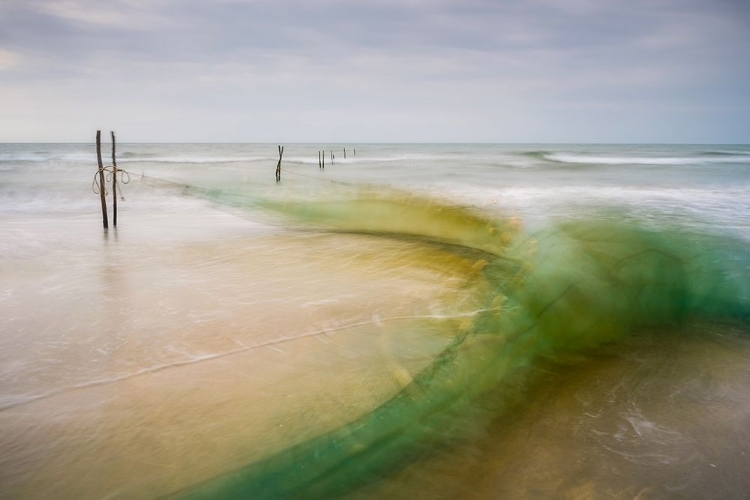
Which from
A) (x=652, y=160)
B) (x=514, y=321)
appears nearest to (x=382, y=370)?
(x=514, y=321)

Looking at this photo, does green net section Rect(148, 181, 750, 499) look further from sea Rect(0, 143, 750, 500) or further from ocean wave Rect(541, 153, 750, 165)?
ocean wave Rect(541, 153, 750, 165)

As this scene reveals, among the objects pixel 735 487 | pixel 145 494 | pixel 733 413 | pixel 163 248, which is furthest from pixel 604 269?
pixel 163 248

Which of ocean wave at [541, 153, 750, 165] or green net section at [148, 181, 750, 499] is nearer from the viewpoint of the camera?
green net section at [148, 181, 750, 499]

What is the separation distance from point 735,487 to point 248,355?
2896 mm

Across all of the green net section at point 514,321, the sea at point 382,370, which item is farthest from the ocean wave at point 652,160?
the sea at point 382,370

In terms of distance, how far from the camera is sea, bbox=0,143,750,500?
222 centimetres

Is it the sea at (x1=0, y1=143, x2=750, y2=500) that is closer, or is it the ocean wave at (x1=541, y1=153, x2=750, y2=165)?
the sea at (x1=0, y1=143, x2=750, y2=500)

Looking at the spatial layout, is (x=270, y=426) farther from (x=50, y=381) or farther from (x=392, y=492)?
(x=50, y=381)

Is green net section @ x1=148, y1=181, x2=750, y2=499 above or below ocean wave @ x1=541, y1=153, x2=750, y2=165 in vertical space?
below

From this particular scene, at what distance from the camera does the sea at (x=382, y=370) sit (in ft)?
7.27

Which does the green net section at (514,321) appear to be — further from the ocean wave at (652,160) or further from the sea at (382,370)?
the ocean wave at (652,160)

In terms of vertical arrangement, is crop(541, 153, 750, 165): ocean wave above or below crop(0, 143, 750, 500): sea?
above

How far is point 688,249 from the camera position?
5.55m

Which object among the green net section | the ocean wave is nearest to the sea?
the green net section
